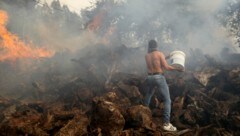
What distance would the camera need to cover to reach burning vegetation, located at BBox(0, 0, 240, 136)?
227 inches

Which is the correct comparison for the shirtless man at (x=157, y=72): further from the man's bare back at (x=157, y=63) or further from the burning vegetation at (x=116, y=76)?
the burning vegetation at (x=116, y=76)

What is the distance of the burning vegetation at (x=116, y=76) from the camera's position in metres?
5.77

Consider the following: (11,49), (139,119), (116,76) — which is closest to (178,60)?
(139,119)

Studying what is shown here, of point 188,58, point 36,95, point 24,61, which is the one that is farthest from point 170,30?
point 36,95

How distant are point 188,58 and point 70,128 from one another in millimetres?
12060

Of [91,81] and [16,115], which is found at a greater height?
[91,81]

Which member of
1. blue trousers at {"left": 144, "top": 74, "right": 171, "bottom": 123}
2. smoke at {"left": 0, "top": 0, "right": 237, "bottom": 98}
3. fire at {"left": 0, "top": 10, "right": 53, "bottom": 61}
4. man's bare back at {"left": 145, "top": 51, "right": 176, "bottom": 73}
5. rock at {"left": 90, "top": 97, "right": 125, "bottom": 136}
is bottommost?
rock at {"left": 90, "top": 97, "right": 125, "bottom": 136}

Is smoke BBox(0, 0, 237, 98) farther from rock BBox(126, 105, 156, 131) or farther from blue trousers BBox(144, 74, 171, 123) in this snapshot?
rock BBox(126, 105, 156, 131)

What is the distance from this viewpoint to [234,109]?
→ 7.22 metres

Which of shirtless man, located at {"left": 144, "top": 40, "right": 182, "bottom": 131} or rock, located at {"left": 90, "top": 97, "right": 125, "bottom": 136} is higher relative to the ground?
shirtless man, located at {"left": 144, "top": 40, "right": 182, "bottom": 131}

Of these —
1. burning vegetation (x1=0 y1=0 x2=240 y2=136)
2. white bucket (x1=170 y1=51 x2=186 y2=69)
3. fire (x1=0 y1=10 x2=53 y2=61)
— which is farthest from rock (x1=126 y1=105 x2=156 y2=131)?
fire (x1=0 y1=10 x2=53 y2=61)

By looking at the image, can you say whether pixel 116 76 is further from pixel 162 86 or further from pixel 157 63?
pixel 162 86

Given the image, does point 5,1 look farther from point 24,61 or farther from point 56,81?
point 56,81

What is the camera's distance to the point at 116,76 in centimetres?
1148
